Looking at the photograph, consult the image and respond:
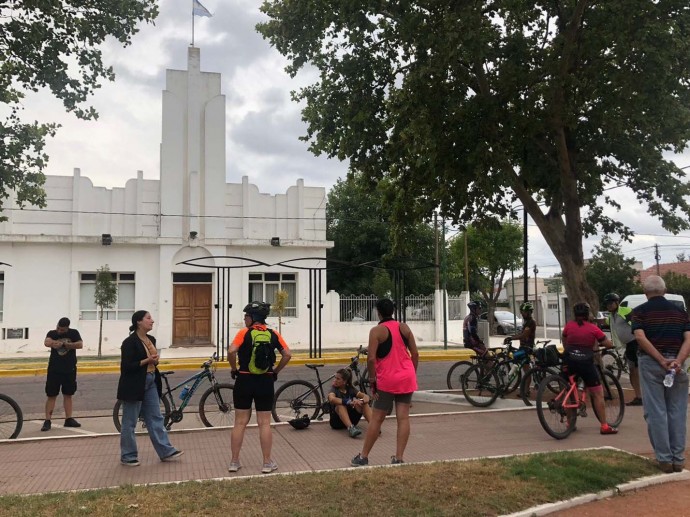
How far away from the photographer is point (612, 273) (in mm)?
43531

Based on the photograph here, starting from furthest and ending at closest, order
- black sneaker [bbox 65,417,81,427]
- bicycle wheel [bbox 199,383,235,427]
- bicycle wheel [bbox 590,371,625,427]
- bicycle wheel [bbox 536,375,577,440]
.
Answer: black sneaker [bbox 65,417,81,427], bicycle wheel [bbox 199,383,235,427], bicycle wheel [bbox 590,371,625,427], bicycle wheel [bbox 536,375,577,440]

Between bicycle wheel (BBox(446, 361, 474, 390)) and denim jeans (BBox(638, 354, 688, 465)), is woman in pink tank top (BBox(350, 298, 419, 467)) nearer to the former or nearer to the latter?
denim jeans (BBox(638, 354, 688, 465))

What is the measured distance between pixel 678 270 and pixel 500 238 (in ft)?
85.0

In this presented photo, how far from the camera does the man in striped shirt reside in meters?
6.07

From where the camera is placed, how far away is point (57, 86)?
1241cm

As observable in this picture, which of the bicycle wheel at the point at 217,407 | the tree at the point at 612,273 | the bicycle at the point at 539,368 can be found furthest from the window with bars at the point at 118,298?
the tree at the point at 612,273

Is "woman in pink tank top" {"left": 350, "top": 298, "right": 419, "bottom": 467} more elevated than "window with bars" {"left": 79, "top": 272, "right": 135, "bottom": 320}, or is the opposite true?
"window with bars" {"left": 79, "top": 272, "right": 135, "bottom": 320}

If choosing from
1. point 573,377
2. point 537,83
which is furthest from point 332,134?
point 573,377

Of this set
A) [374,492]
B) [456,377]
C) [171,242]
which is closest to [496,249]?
[171,242]

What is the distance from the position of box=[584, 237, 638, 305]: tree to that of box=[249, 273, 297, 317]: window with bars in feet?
84.6

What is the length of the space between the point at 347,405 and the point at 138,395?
2.83 metres

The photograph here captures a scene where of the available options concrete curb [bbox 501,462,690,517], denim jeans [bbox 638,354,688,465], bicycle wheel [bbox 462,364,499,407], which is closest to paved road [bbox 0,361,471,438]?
bicycle wheel [bbox 462,364,499,407]

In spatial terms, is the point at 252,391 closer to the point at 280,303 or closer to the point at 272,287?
the point at 280,303

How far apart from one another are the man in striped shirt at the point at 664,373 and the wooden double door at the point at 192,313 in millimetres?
20571
